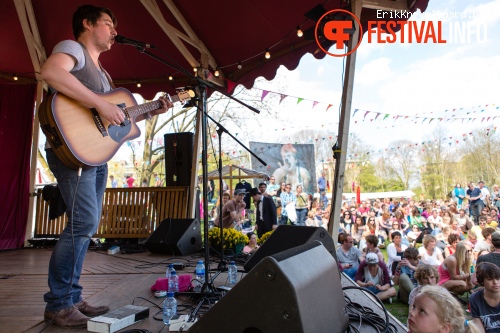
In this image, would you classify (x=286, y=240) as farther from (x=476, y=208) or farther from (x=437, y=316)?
(x=476, y=208)

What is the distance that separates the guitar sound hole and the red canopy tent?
2648 millimetres

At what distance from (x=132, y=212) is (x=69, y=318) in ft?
13.2

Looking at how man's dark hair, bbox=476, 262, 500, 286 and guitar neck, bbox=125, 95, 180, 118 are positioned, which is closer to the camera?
guitar neck, bbox=125, 95, 180, 118

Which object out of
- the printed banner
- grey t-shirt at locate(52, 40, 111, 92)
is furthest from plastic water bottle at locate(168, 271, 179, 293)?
the printed banner

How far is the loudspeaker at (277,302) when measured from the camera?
1021 mm

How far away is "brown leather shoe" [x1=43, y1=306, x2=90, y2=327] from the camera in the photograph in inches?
64.5

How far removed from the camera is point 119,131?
1.99 meters

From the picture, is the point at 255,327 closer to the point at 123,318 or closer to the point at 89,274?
the point at 123,318

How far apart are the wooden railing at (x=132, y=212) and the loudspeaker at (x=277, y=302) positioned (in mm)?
4413

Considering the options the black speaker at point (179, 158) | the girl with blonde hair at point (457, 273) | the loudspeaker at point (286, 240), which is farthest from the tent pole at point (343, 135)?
the black speaker at point (179, 158)

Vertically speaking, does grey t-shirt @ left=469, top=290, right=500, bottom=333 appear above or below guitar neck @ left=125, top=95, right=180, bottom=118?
below

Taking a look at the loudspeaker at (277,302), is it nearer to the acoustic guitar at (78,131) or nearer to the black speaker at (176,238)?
the acoustic guitar at (78,131)

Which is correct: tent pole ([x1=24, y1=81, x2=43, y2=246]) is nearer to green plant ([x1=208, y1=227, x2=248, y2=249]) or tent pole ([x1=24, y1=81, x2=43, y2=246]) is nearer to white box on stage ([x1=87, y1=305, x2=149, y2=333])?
green plant ([x1=208, y1=227, x2=248, y2=249])

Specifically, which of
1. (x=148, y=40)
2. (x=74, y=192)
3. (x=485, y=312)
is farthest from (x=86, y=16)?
(x=148, y=40)
